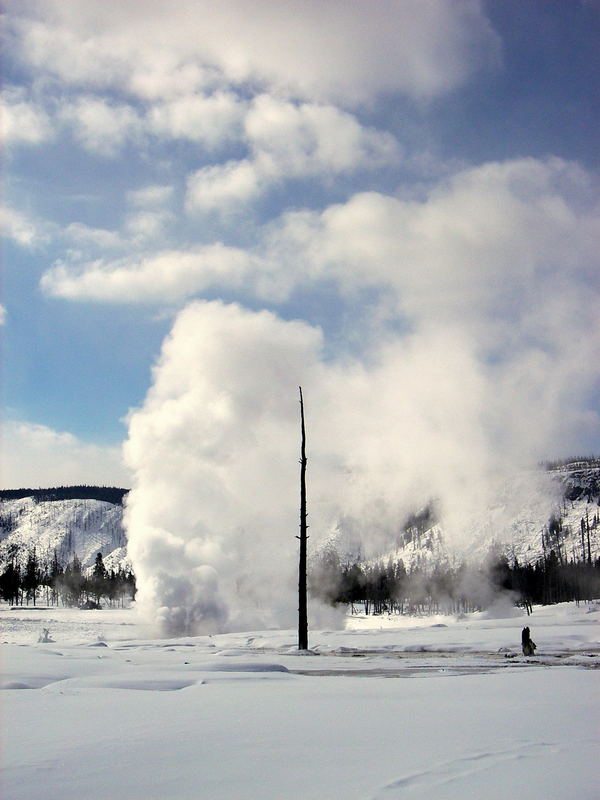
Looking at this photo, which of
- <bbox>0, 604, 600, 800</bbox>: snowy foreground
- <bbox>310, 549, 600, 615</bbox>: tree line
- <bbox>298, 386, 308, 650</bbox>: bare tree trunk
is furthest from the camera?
<bbox>310, 549, 600, 615</bbox>: tree line

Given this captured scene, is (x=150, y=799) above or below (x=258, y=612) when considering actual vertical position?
above

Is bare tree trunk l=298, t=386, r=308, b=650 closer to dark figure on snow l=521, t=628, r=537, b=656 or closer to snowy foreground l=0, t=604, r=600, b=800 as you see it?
dark figure on snow l=521, t=628, r=537, b=656

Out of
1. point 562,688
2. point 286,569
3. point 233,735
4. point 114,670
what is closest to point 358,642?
point 114,670

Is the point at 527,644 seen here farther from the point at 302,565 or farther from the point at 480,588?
the point at 480,588

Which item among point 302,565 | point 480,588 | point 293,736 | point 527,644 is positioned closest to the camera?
point 293,736

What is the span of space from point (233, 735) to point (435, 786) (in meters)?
2.14

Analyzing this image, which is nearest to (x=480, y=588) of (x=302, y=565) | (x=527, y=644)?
(x=302, y=565)

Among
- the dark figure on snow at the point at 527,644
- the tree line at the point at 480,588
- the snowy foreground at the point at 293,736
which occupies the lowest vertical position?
the tree line at the point at 480,588

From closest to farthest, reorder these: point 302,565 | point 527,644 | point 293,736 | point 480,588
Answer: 1. point 293,736
2. point 527,644
3. point 302,565
4. point 480,588

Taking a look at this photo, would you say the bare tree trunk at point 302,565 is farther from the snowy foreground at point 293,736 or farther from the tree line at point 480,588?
the tree line at point 480,588

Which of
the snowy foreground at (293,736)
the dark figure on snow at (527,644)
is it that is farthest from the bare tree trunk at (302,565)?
the snowy foreground at (293,736)

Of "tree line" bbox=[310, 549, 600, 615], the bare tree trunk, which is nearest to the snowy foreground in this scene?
the bare tree trunk

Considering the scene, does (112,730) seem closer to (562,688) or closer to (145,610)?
(562,688)

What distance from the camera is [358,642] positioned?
23.2m
